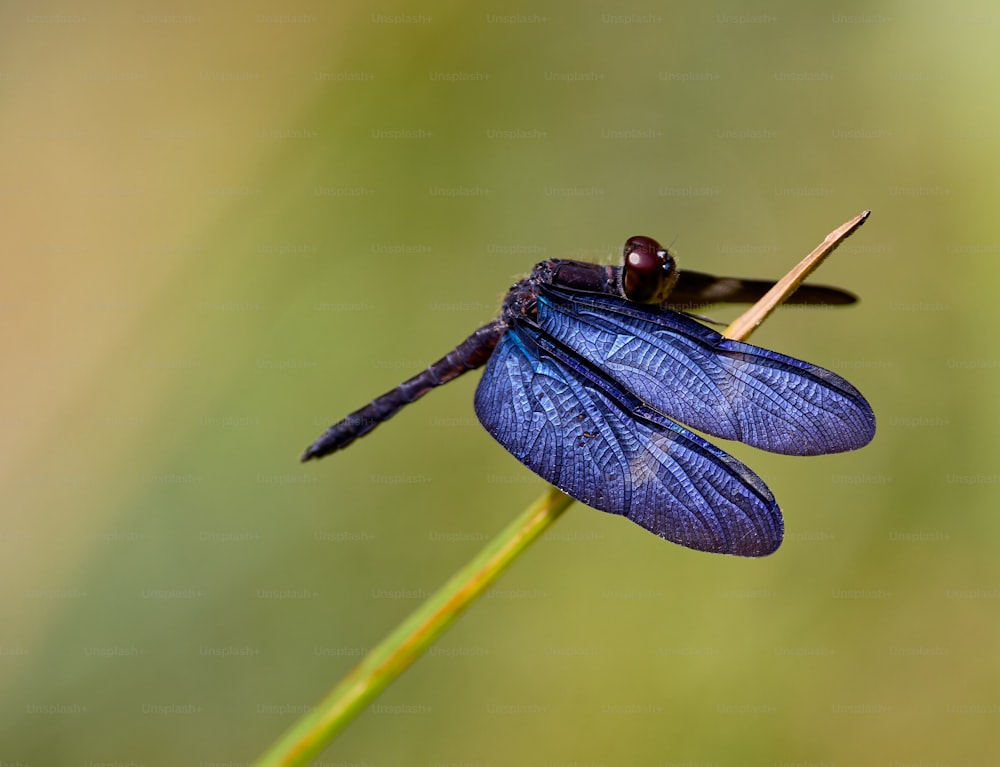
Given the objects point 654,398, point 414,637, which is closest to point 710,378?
point 654,398

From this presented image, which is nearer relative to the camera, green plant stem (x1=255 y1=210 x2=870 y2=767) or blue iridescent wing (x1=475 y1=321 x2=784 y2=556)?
green plant stem (x1=255 y1=210 x2=870 y2=767)

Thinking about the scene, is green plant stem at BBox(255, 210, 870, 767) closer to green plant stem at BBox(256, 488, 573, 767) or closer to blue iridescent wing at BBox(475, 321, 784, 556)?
green plant stem at BBox(256, 488, 573, 767)

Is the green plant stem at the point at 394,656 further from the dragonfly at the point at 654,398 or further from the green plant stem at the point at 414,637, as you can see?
the dragonfly at the point at 654,398

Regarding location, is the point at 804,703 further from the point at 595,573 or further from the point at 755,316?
the point at 755,316

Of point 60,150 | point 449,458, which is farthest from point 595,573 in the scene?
point 60,150

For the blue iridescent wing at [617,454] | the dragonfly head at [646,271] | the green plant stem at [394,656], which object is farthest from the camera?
the dragonfly head at [646,271]

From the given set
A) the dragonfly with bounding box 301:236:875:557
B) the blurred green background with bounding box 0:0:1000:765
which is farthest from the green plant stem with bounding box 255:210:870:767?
the blurred green background with bounding box 0:0:1000:765

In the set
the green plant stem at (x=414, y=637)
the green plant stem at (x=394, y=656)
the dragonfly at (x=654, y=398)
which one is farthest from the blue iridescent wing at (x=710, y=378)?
the green plant stem at (x=394, y=656)
